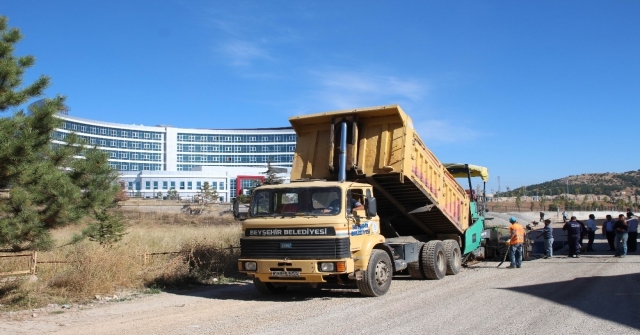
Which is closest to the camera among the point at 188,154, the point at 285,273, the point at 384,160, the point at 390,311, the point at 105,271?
the point at 390,311

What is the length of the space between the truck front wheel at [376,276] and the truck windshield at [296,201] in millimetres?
1330

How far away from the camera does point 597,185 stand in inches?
6324

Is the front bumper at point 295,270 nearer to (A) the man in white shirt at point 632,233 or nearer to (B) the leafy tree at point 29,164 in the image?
(B) the leafy tree at point 29,164

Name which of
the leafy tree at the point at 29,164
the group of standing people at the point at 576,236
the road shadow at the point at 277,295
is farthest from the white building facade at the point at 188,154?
the leafy tree at the point at 29,164

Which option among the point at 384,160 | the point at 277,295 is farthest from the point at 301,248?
the point at 384,160

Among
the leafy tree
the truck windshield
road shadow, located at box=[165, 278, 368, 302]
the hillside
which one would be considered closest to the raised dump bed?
the truck windshield

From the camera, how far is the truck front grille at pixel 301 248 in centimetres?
1006

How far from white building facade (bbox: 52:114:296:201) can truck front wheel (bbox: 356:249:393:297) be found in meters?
79.7

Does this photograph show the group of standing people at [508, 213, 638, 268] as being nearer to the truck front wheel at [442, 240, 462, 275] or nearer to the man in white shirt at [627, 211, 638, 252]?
the man in white shirt at [627, 211, 638, 252]

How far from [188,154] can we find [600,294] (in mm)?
105135

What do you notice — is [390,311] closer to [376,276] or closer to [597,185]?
[376,276]

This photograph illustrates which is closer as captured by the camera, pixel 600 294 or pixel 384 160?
pixel 600 294

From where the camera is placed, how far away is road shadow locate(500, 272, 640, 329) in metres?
8.46

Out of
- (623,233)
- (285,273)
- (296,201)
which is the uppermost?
(296,201)
